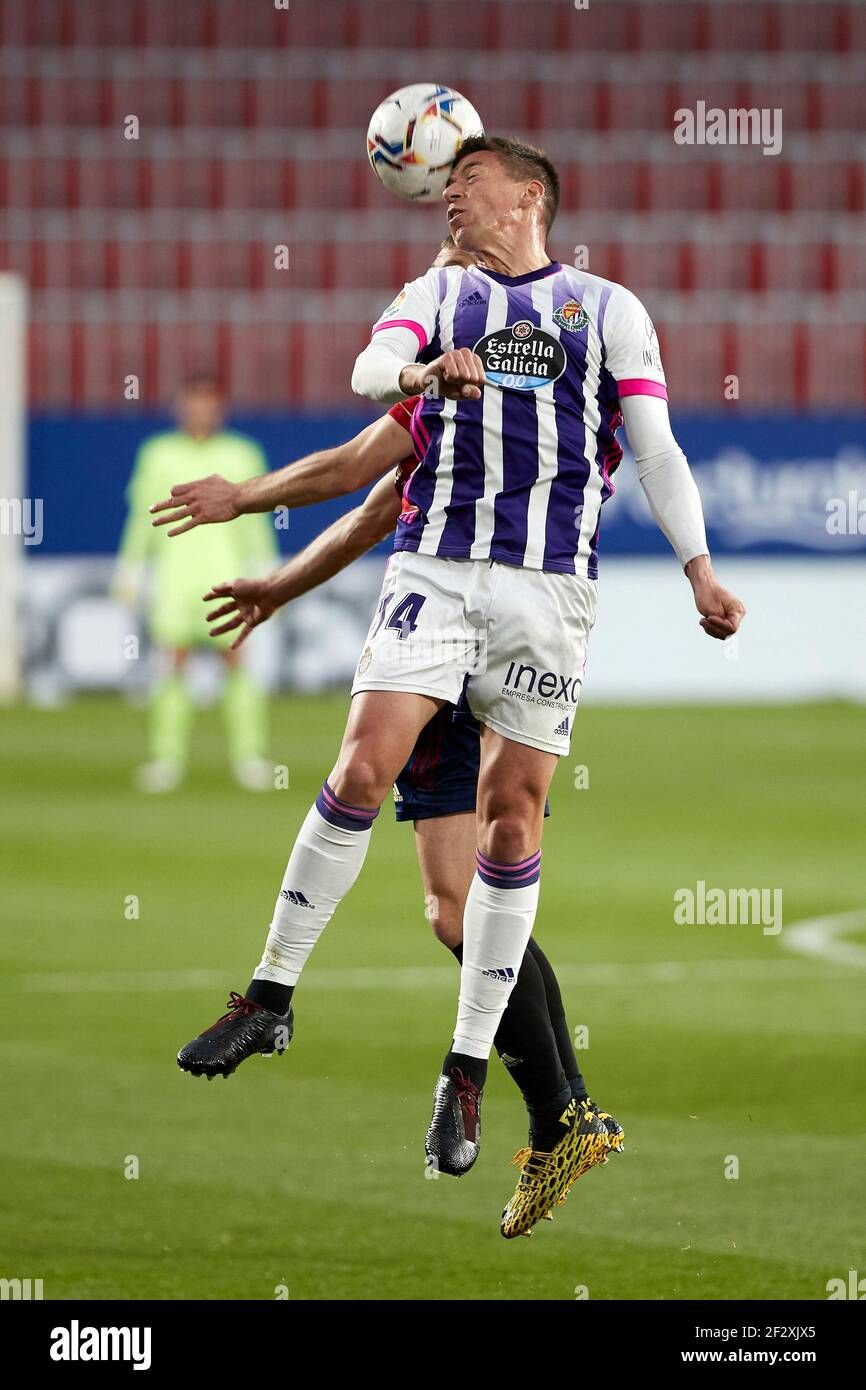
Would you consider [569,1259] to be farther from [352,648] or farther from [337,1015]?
[352,648]

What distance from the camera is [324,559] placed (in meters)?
5.29

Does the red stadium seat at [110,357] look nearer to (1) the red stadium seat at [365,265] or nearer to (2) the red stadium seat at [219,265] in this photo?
(2) the red stadium seat at [219,265]

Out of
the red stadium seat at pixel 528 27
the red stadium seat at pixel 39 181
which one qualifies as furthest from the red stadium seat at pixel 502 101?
the red stadium seat at pixel 39 181

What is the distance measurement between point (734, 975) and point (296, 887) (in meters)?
4.40

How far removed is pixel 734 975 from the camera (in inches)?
353

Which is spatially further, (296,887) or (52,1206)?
(52,1206)

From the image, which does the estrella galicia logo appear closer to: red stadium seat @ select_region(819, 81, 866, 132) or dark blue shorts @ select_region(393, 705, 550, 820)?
dark blue shorts @ select_region(393, 705, 550, 820)

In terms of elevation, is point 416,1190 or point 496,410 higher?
point 496,410

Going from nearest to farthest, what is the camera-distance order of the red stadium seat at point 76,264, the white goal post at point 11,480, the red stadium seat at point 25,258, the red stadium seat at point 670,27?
the white goal post at point 11,480, the red stadium seat at point 25,258, the red stadium seat at point 76,264, the red stadium seat at point 670,27

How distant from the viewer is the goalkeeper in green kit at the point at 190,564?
13938mm

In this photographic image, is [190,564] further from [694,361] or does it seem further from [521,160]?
[521,160]

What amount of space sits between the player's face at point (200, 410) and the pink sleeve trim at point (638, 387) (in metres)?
9.26

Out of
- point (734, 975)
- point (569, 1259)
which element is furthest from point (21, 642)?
point (569, 1259)

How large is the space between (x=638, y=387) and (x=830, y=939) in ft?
17.0
